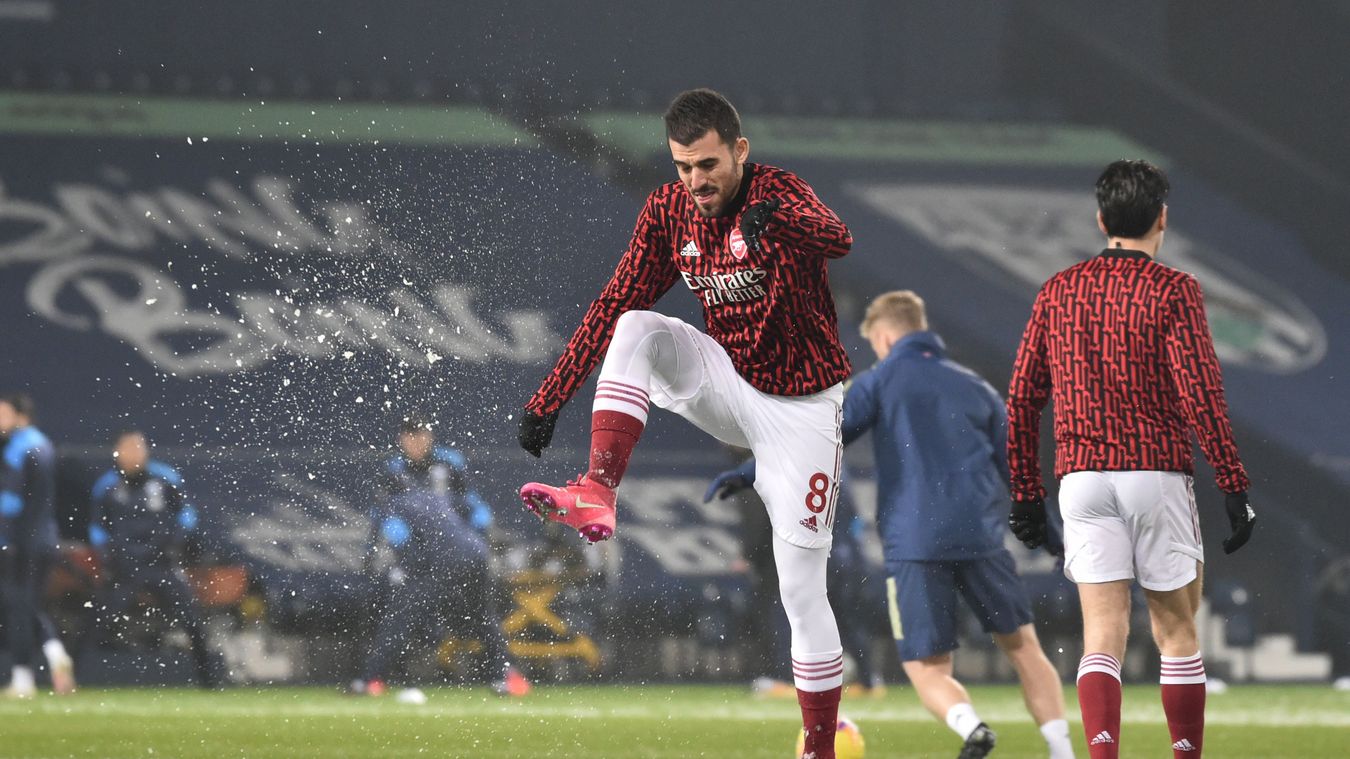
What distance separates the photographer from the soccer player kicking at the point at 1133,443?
17.4 feet

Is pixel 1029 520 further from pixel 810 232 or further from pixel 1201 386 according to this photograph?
pixel 810 232

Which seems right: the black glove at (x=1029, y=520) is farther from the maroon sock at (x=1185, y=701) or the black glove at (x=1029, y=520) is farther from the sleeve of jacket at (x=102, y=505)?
the sleeve of jacket at (x=102, y=505)

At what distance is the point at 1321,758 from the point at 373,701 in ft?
21.3

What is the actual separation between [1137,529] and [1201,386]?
0.50 m

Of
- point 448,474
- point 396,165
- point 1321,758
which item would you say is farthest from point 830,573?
point 396,165

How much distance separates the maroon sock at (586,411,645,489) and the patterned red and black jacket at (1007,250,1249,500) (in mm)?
1369

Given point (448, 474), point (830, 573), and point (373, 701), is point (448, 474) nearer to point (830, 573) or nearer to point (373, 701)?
point (373, 701)

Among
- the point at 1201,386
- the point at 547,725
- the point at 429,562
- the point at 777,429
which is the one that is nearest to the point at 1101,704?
the point at 1201,386

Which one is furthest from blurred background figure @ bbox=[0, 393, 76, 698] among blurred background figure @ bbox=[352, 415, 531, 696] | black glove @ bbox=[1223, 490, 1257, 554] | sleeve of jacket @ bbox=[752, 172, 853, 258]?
black glove @ bbox=[1223, 490, 1257, 554]

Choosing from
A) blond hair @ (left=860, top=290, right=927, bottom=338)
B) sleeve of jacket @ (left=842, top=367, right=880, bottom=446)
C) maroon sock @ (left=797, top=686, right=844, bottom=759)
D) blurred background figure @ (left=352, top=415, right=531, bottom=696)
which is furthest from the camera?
blurred background figure @ (left=352, top=415, right=531, bottom=696)

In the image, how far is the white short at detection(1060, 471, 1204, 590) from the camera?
212 inches

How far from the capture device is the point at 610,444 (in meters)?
5.22

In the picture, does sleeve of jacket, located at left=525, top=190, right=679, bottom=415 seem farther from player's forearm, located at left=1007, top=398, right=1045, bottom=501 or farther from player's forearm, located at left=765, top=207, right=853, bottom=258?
player's forearm, located at left=1007, top=398, right=1045, bottom=501

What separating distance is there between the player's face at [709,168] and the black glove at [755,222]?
0.77 feet
